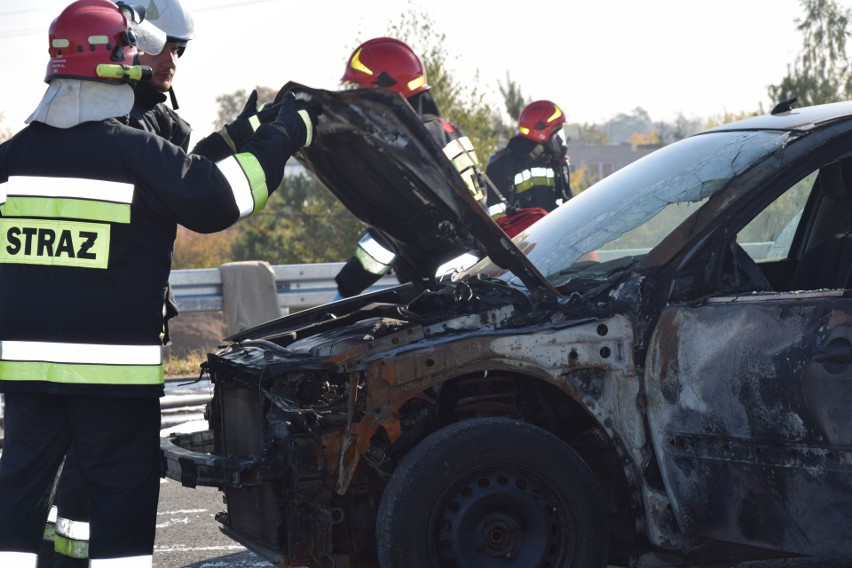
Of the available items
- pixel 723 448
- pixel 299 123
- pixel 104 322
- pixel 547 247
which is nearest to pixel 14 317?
pixel 104 322

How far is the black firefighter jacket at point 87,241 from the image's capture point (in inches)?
139

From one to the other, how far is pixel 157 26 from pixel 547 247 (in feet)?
5.45

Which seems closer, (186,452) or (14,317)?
(14,317)

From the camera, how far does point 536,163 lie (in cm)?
1013

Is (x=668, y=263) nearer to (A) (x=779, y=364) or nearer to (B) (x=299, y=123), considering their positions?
(A) (x=779, y=364)

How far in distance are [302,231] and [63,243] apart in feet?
81.5

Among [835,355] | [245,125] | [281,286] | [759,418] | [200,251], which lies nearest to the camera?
[835,355]

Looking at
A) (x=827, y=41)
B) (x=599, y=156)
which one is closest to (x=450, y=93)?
(x=827, y=41)

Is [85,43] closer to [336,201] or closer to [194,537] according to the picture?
[194,537]

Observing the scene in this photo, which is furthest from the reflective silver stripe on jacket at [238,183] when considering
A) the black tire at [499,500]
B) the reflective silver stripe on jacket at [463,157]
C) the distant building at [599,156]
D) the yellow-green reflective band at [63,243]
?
the distant building at [599,156]

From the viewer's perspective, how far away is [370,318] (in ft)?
13.1

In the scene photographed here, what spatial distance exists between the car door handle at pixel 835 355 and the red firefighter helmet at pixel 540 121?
6.94 m

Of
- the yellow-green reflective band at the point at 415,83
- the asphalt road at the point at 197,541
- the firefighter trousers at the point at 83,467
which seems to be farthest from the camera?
the yellow-green reflective band at the point at 415,83

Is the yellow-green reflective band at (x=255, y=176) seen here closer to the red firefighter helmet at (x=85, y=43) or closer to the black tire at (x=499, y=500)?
the red firefighter helmet at (x=85, y=43)
